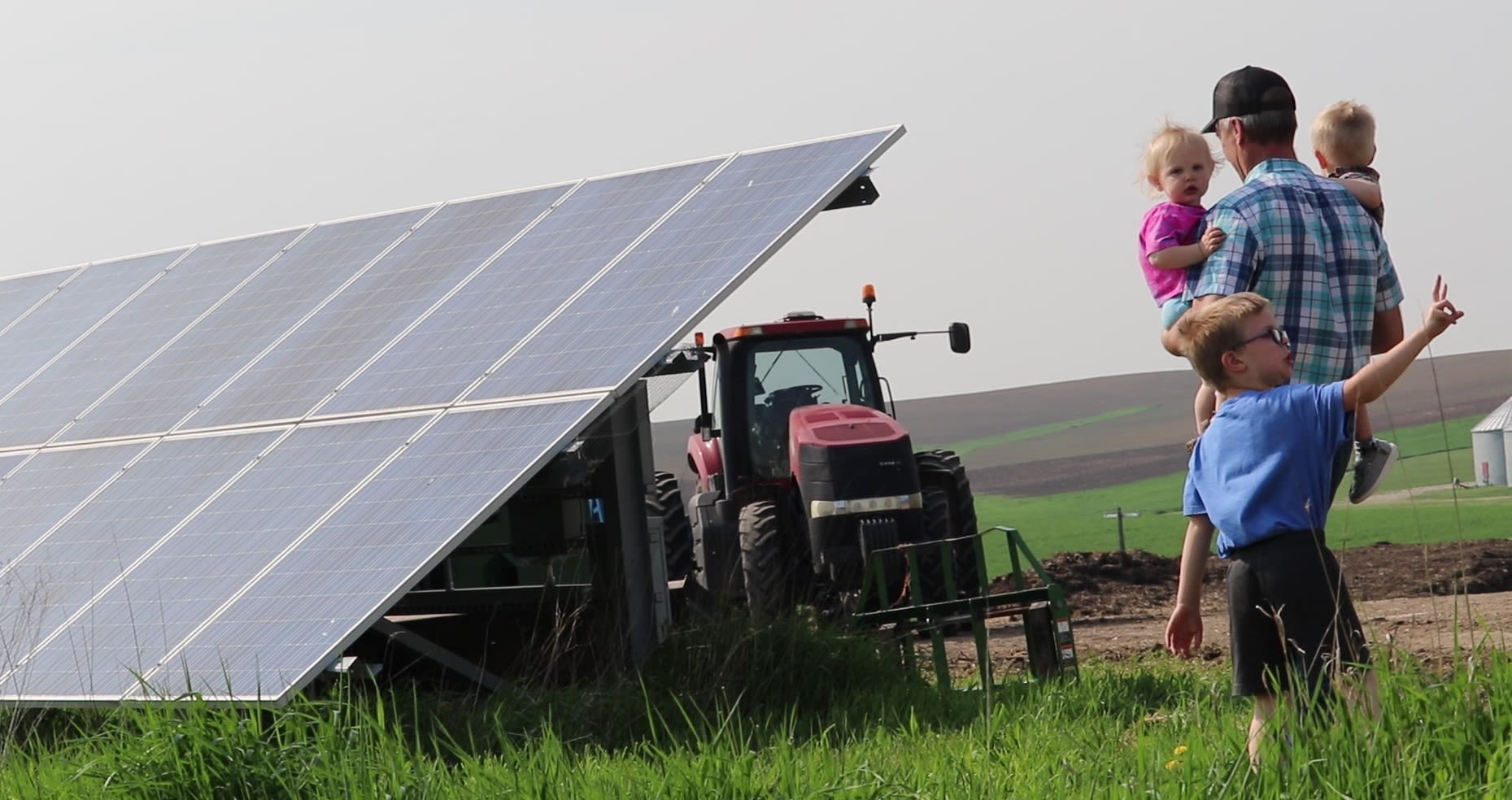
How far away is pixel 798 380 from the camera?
11898 mm

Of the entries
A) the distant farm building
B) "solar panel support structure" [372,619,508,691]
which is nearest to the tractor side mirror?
"solar panel support structure" [372,619,508,691]

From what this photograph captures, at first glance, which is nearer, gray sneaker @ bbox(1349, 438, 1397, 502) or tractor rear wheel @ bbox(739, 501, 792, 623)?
gray sneaker @ bbox(1349, 438, 1397, 502)

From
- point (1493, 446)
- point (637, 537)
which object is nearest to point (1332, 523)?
point (1493, 446)

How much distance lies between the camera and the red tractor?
10.2 meters

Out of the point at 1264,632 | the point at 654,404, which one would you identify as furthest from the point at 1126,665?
the point at 1264,632

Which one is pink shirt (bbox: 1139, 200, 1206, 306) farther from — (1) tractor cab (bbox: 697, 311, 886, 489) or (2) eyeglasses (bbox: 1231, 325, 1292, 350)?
(1) tractor cab (bbox: 697, 311, 886, 489)

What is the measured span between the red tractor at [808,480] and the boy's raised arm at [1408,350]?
5826 millimetres

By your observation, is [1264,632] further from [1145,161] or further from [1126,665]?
[1126,665]

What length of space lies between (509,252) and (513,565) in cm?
168

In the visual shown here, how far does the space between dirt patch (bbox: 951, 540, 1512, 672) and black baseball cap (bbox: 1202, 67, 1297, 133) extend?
283 cm

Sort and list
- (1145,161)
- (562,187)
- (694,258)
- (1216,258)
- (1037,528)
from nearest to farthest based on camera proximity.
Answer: (1216,258) < (1145,161) < (694,258) < (562,187) < (1037,528)

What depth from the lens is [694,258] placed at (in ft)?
24.8

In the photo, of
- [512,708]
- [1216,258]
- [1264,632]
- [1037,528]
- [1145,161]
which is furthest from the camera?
[1037,528]

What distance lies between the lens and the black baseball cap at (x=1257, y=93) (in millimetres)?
4656
